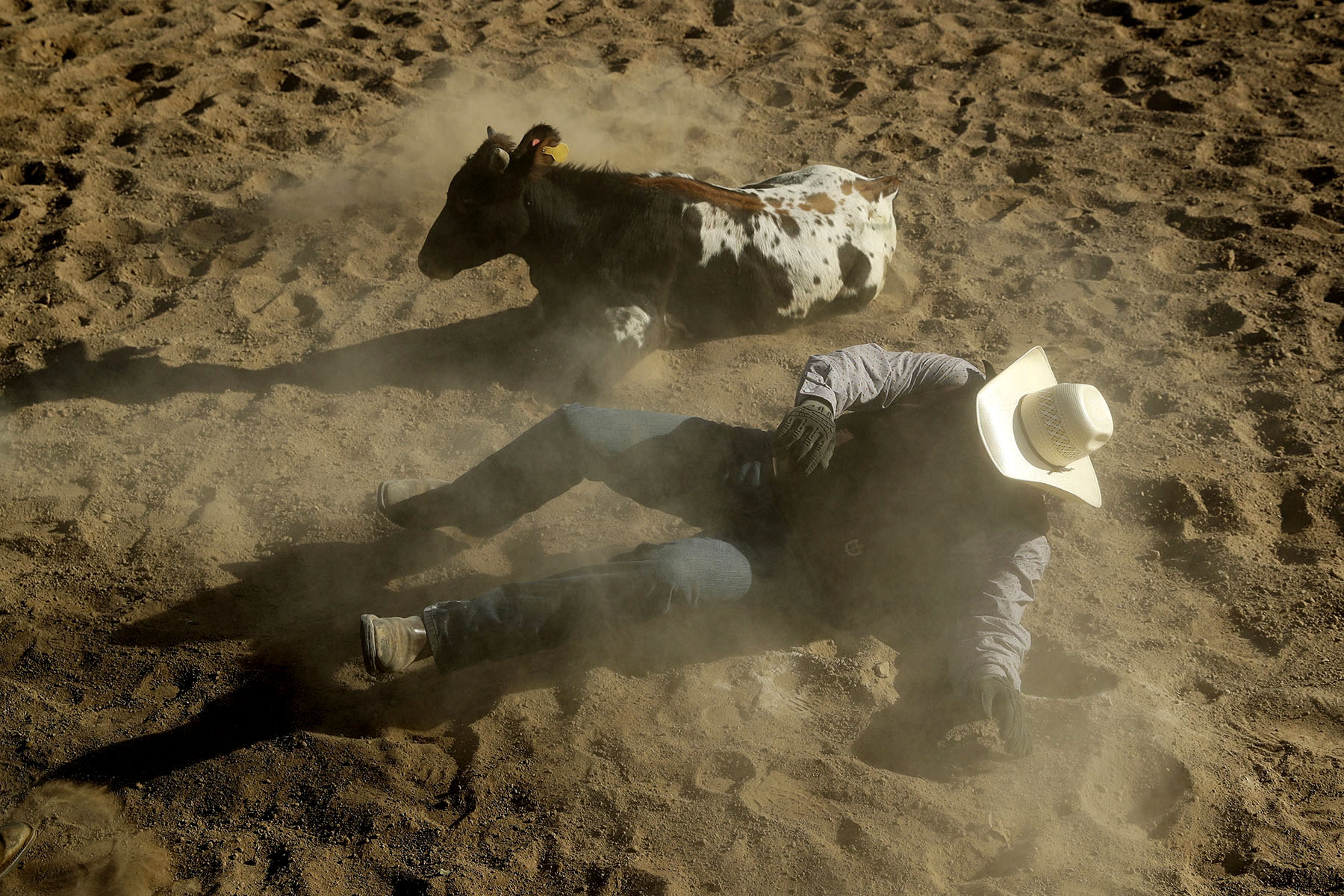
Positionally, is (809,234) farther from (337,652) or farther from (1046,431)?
(337,652)

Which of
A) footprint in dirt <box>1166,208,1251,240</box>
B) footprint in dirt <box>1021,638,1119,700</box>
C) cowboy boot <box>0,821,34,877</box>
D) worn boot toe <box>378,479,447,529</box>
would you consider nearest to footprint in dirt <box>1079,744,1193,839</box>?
footprint in dirt <box>1021,638,1119,700</box>

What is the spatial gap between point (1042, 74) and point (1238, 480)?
385 cm

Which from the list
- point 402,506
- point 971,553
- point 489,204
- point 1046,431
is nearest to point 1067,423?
point 1046,431

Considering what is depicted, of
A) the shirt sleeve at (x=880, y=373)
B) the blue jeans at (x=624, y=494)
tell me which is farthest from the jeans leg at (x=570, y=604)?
the shirt sleeve at (x=880, y=373)

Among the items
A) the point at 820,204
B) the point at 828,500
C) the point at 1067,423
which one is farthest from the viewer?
the point at 820,204

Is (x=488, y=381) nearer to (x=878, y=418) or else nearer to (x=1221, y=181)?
(x=878, y=418)

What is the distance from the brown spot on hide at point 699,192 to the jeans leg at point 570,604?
2.11 m

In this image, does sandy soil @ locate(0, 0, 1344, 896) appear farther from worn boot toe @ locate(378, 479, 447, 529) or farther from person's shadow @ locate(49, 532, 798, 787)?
worn boot toe @ locate(378, 479, 447, 529)

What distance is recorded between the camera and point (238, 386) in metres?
4.06

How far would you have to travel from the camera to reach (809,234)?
4.56 m

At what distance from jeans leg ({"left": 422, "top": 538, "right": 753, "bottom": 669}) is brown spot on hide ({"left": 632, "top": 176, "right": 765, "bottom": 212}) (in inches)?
83.1

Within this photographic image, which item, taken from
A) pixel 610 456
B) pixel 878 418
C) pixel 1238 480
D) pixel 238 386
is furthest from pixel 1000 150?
pixel 238 386

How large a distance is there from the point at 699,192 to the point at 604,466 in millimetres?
1823

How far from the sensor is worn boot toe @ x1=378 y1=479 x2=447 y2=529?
321cm
